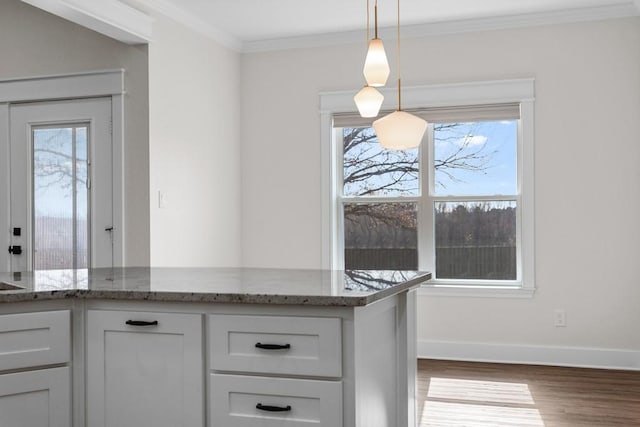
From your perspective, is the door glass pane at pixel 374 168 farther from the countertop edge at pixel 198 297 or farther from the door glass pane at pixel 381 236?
the countertop edge at pixel 198 297

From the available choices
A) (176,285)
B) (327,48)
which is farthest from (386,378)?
(327,48)

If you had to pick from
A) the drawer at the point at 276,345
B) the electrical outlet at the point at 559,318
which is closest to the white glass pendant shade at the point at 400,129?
the drawer at the point at 276,345

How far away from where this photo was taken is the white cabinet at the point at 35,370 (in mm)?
2291

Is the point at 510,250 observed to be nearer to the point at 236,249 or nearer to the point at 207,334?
the point at 236,249

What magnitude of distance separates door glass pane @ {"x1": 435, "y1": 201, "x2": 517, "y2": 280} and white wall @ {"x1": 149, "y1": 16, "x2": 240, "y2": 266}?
171 cm

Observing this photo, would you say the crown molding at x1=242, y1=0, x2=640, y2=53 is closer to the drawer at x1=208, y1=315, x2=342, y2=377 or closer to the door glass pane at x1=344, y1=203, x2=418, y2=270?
the door glass pane at x1=344, y1=203, x2=418, y2=270

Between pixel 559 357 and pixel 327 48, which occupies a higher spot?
pixel 327 48

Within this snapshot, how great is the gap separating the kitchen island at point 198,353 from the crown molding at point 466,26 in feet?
10.8

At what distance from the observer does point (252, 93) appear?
19.3 feet

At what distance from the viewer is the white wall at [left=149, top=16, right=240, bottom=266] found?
4.69m

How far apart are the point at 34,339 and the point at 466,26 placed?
404 centimetres

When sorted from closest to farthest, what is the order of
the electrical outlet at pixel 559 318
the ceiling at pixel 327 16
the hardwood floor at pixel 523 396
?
1. the hardwood floor at pixel 523 396
2. the ceiling at pixel 327 16
3. the electrical outlet at pixel 559 318

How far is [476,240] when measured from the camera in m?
5.41

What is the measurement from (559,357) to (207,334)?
11.9 ft
